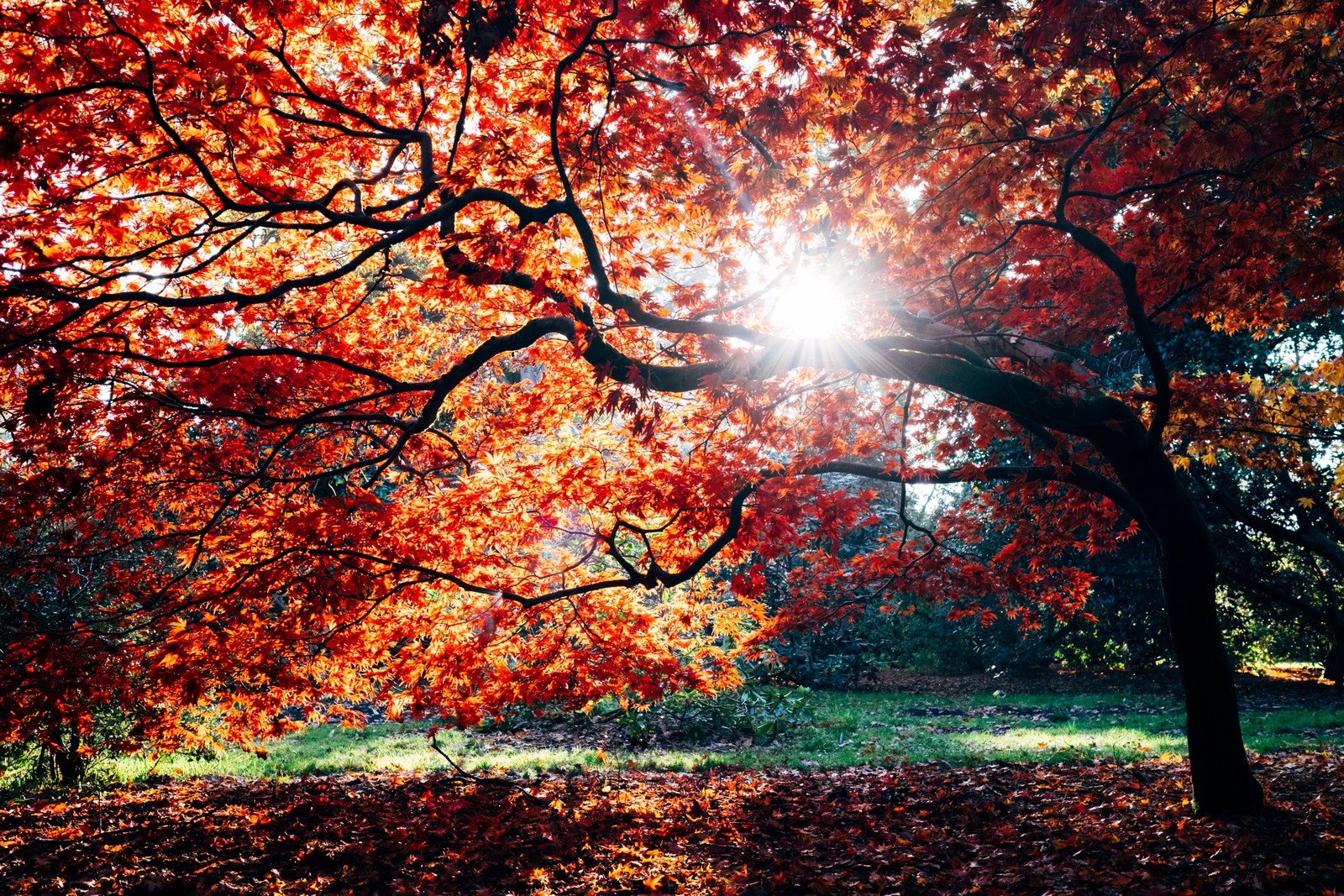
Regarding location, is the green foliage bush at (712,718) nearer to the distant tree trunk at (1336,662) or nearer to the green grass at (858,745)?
the green grass at (858,745)

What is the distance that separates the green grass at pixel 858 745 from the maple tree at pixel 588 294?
2.53 metres

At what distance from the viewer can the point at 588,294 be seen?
675 cm

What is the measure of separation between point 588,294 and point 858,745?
8.41 metres

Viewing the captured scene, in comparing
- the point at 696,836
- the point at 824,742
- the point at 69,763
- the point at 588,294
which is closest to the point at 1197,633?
the point at 696,836

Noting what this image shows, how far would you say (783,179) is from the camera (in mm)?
6637

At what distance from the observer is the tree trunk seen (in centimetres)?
584

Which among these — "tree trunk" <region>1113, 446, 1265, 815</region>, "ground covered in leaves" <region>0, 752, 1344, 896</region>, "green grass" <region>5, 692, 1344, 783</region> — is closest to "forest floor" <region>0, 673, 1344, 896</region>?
"ground covered in leaves" <region>0, 752, 1344, 896</region>

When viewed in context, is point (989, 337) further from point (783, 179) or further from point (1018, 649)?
point (1018, 649)

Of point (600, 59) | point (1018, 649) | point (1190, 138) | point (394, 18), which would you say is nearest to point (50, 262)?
point (394, 18)

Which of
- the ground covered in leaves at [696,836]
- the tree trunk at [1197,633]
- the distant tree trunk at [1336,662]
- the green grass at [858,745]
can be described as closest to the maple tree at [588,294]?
the tree trunk at [1197,633]

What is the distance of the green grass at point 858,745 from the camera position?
963 centimetres

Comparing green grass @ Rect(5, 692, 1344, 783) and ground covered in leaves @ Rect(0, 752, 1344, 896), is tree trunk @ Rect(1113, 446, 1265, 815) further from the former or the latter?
green grass @ Rect(5, 692, 1344, 783)

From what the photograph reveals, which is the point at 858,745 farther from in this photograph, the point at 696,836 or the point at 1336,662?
the point at 1336,662

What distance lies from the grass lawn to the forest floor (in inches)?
25.2
